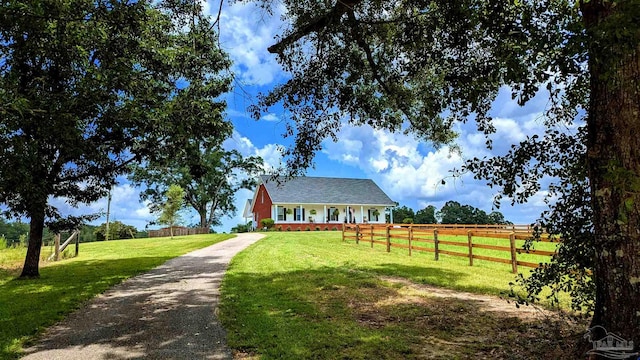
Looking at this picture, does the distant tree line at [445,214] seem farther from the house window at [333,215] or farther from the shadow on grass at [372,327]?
the shadow on grass at [372,327]

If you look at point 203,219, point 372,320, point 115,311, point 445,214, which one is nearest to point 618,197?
point 372,320

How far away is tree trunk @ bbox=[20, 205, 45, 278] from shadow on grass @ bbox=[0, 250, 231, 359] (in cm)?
51

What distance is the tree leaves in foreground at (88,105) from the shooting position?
833 cm

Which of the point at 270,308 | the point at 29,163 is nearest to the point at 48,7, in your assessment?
the point at 29,163

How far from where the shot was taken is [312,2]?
9102 millimetres

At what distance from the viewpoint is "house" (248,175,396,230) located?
43.4m

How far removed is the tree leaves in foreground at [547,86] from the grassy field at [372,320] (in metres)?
0.89

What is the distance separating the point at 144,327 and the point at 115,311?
1.73m

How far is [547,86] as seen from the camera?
2.83 m

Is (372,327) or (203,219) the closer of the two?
(372,327)

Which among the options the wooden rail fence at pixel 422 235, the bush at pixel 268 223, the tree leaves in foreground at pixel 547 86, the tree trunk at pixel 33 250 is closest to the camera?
the tree leaves in foreground at pixel 547 86

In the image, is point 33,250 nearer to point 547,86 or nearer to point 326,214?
point 547,86

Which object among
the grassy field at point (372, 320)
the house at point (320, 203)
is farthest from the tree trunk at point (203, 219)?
the grassy field at point (372, 320)

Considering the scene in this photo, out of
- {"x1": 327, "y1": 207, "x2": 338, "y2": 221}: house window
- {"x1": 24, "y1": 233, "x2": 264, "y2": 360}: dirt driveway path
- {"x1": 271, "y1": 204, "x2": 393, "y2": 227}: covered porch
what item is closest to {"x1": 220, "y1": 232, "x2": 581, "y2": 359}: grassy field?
{"x1": 24, "y1": 233, "x2": 264, "y2": 360}: dirt driveway path
